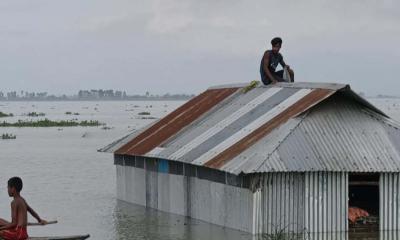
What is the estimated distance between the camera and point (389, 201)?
66.5 feet

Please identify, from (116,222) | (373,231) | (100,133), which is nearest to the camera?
(373,231)

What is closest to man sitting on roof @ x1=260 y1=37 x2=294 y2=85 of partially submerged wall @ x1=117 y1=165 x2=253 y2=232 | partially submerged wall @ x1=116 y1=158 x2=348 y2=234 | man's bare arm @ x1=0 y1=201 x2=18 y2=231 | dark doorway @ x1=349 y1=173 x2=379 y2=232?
dark doorway @ x1=349 y1=173 x2=379 y2=232

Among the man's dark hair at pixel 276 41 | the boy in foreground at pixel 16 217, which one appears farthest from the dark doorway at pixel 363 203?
the boy in foreground at pixel 16 217

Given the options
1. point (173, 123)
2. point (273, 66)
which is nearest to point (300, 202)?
point (273, 66)

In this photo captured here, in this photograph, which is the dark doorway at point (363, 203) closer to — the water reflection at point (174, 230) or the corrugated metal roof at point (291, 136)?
the water reflection at point (174, 230)

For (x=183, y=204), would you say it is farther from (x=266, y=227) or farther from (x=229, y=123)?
(x=266, y=227)

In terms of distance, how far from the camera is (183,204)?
75.3 feet

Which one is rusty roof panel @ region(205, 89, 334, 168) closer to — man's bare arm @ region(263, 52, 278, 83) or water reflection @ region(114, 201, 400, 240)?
water reflection @ region(114, 201, 400, 240)

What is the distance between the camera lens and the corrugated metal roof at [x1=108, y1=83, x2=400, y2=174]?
64.6ft

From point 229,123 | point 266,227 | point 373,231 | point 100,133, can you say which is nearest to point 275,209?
point 266,227

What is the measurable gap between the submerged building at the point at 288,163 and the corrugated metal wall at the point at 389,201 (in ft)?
0.06

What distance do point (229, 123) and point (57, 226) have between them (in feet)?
14.9

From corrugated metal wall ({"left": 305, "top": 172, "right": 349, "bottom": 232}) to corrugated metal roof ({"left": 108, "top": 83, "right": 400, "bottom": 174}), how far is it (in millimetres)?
355

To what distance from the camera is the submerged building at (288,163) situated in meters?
19.6
